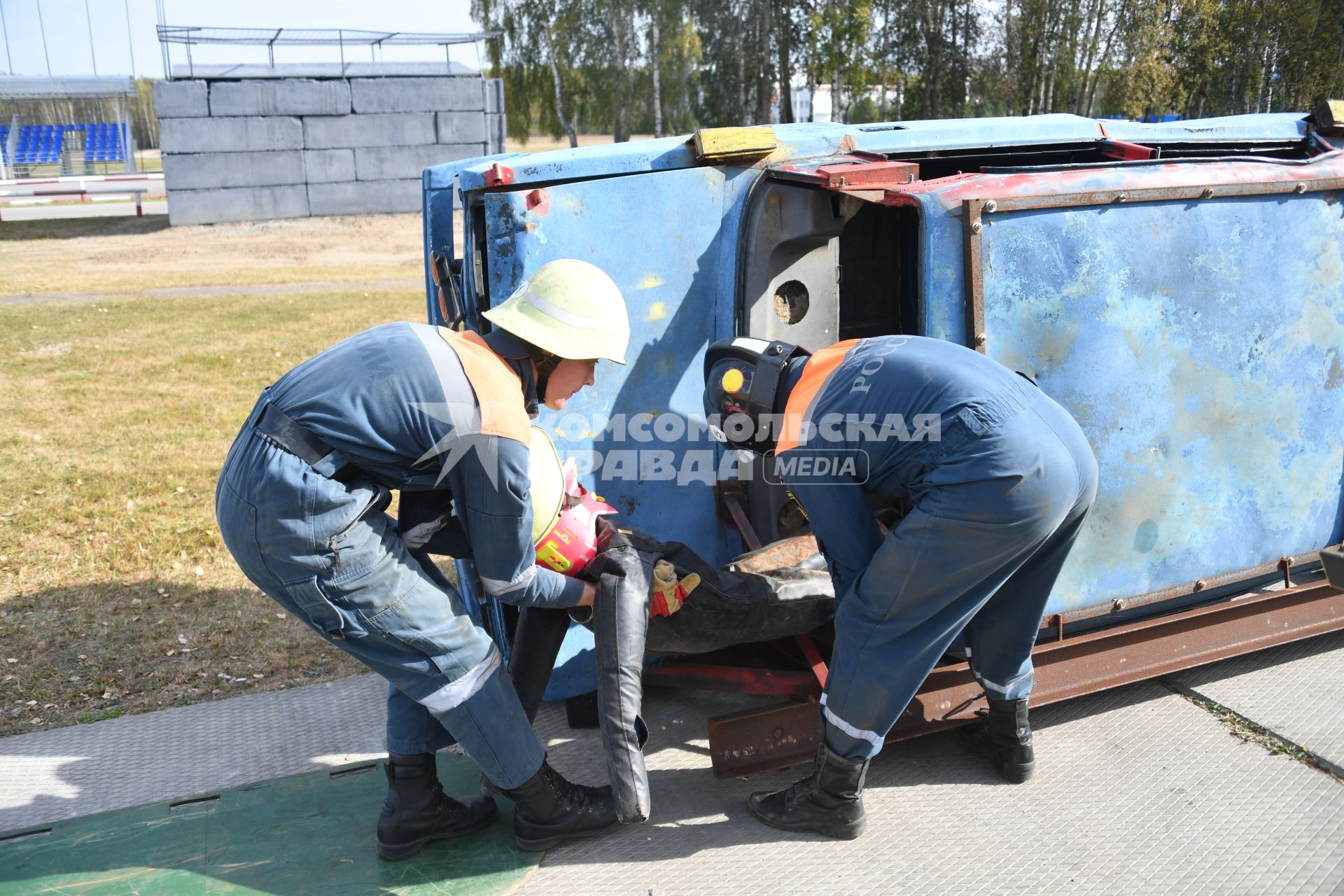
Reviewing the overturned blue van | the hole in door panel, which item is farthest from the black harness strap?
the hole in door panel

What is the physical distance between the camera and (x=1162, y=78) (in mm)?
14703

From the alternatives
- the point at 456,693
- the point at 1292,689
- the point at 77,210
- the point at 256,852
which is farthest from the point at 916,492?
the point at 77,210

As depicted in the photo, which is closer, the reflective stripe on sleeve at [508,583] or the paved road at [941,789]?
the reflective stripe on sleeve at [508,583]

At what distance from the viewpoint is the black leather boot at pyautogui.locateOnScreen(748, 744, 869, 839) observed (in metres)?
2.61

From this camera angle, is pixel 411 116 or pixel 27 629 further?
pixel 411 116

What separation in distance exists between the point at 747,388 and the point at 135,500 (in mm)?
3836

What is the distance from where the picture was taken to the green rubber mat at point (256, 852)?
2.54m

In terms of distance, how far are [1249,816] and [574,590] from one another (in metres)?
1.86

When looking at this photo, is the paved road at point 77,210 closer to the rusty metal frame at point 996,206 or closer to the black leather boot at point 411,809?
the black leather boot at point 411,809

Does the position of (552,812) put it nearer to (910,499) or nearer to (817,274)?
(910,499)

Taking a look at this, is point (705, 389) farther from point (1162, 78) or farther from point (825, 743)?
point (1162, 78)

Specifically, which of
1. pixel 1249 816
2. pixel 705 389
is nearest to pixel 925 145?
pixel 705 389

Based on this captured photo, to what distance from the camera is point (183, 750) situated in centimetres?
321

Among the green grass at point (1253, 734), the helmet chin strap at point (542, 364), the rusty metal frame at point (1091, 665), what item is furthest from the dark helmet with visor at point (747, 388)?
the green grass at point (1253, 734)
